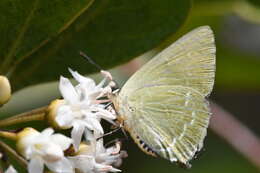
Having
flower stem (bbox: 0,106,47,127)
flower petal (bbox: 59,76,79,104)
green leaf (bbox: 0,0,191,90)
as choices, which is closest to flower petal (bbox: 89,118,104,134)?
flower petal (bbox: 59,76,79,104)

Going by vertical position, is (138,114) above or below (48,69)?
below

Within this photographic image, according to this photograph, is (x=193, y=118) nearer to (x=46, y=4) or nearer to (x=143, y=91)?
(x=143, y=91)

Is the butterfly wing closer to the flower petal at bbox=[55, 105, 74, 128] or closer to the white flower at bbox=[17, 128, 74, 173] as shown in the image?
the flower petal at bbox=[55, 105, 74, 128]

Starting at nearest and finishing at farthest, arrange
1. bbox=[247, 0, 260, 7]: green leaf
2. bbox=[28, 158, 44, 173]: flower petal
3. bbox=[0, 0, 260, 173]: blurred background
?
1. bbox=[28, 158, 44, 173]: flower petal
2. bbox=[0, 0, 260, 173]: blurred background
3. bbox=[247, 0, 260, 7]: green leaf

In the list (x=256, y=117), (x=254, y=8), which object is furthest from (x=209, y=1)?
(x=256, y=117)

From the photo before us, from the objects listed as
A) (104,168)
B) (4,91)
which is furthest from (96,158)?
(4,91)

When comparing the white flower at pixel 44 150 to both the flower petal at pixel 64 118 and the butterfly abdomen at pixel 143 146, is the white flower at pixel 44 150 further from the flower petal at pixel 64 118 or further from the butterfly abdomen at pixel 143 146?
the butterfly abdomen at pixel 143 146

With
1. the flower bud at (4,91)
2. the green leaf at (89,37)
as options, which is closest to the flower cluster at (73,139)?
the flower bud at (4,91)
